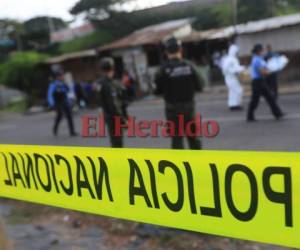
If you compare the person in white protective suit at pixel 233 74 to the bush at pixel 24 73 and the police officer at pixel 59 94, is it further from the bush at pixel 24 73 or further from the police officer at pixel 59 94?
the bush at pixel 24 73

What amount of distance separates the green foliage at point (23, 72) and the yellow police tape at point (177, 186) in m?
20.0

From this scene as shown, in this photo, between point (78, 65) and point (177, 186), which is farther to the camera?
point (78, 65)

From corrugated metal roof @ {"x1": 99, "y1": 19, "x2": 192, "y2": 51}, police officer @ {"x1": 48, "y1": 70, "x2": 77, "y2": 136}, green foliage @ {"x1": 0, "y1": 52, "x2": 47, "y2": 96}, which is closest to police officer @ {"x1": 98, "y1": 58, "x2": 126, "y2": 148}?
corrugated metal roof @ {"x1": 99, "y1": 19, "x2": 192, "y2": 51}

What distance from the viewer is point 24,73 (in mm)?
22938

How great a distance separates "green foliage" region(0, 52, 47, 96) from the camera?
22047 mm

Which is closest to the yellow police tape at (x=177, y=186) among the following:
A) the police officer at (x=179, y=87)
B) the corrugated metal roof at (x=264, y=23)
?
the police officer at (x=179, y=87)

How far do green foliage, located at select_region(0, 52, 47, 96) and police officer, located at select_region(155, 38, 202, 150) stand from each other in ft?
58.6

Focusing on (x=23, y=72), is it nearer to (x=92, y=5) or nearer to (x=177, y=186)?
(x=92, y=5)

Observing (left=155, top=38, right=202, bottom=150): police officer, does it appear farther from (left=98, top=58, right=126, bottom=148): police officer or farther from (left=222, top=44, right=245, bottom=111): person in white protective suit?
(left=222, top=44, right=245, bottom=111): person in white protective suit

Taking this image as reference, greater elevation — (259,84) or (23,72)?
(23,72)

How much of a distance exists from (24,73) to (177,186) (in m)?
21.9

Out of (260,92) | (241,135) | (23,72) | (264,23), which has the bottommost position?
(241,135)

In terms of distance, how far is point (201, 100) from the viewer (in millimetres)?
13945

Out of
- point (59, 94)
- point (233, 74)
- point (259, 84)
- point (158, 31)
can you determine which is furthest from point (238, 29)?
point (233, 74)
